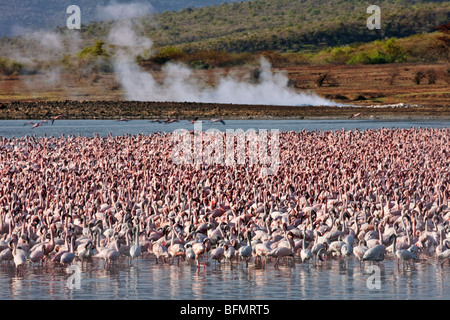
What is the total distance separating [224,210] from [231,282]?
4.86 meters

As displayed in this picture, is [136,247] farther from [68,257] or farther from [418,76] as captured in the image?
[418,76]

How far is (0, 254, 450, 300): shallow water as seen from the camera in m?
13.9

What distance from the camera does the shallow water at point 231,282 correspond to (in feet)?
45.7

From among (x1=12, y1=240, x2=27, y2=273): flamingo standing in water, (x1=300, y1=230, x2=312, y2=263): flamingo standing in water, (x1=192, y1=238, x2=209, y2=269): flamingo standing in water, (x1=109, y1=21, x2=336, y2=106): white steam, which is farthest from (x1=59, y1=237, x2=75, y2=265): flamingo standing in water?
(x1=109, y1=21, x2=336, y2=106): white steam

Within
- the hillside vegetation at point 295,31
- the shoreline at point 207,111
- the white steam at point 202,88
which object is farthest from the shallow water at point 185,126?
the hillside vegetation at point 295,31

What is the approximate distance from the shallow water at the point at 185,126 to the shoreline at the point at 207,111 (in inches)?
53.1

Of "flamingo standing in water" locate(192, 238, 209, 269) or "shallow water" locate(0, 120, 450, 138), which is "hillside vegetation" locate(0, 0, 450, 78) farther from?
"flamingo standing in water" locate(192, 238, 209, 269)

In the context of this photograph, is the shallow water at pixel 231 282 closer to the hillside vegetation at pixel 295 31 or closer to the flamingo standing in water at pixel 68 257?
the flamingo standing in water at pixel 68 257

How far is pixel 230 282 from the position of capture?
583 inches

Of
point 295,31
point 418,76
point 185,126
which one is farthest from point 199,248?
point 295,31

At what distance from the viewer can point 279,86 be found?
8806 centimetres
